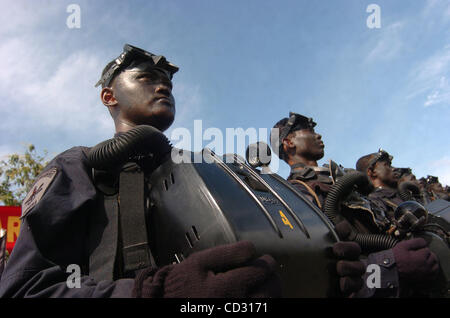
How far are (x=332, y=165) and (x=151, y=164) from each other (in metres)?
2.81

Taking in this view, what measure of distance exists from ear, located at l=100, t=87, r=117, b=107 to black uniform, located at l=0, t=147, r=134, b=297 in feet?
2.17

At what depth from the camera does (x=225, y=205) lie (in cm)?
127

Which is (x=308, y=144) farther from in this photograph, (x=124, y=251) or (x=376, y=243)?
(x=124, y=251)

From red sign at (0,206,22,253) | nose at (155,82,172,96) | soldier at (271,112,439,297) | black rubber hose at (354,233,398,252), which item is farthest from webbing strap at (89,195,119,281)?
red sign at (0,206,22,253)

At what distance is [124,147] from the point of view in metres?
1.51

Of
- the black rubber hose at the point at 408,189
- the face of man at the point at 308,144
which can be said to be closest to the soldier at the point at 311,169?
the face of man at the point at 308,144

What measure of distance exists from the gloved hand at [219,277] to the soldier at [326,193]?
2.48 ft

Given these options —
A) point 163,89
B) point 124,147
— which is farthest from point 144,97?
point 124,147

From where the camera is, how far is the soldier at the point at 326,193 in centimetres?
169

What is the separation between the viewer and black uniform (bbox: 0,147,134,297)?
3.79 ft

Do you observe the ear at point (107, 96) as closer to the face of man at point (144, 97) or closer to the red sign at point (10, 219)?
the face of man at point (144, 97)

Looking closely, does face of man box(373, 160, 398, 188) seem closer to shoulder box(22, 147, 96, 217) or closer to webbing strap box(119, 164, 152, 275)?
webbing strap box(119, 164, 152, 275)

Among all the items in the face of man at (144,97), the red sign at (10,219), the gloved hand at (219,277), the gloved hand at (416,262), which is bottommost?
the red sign at (10,219)
